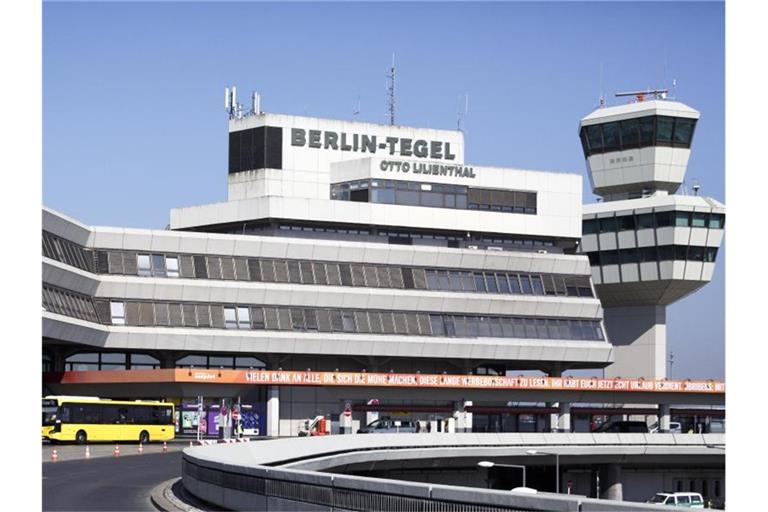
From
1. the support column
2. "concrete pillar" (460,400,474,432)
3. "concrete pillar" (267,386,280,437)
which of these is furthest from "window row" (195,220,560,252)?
"concrete pillar" (460,400,474,432)

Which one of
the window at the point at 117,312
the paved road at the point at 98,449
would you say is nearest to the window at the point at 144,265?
the window at the point at 117,312

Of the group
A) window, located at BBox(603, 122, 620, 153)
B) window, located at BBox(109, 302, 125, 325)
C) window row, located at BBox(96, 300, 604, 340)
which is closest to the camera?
window, located at BBox(109, 302, 125, 325)

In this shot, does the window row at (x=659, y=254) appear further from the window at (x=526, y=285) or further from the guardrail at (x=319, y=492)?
the guardrail at (x=319, y=492)

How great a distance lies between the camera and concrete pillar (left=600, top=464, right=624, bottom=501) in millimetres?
97500

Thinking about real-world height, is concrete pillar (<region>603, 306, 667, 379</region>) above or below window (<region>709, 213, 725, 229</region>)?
below

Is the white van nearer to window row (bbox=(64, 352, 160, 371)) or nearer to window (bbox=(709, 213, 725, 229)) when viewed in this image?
window row (bbox=(64, 352, 160, 371))

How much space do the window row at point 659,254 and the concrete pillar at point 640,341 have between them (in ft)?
23.1

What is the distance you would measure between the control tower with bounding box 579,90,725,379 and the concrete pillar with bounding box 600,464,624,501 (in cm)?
3038

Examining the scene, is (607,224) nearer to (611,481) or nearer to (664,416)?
(664,416)

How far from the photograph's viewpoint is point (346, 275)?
4151 inches
